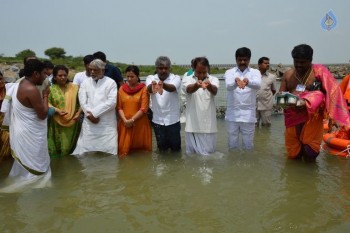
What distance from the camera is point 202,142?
16.5 ft

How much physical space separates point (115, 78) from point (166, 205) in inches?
113

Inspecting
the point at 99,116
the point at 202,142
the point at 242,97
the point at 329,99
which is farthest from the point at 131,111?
the point at 329,99

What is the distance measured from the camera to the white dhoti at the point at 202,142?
5.00 meters

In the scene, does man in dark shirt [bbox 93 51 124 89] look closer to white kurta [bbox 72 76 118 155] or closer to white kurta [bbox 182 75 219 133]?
white kurta [bbox 72 76 118 155]

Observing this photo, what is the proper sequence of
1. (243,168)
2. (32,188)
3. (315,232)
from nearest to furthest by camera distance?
(315,232)
(32,188)
(243,168)

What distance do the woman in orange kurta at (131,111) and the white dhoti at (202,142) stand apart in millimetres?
740

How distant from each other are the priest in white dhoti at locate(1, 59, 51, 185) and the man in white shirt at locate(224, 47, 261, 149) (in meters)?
2.65

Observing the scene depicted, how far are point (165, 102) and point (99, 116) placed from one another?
3.35 feet

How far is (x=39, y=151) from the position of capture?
400 centimetres

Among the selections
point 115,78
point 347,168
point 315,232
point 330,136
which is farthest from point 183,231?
→ point 330,136

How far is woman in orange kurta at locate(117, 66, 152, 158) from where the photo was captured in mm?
5027

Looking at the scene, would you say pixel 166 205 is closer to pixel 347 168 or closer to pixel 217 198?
pixel 217 198

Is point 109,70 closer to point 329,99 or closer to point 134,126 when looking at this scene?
point 134,126

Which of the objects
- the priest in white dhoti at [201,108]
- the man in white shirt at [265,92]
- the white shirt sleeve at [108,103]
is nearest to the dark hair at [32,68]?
the white shirt sleeve at [108,103]
